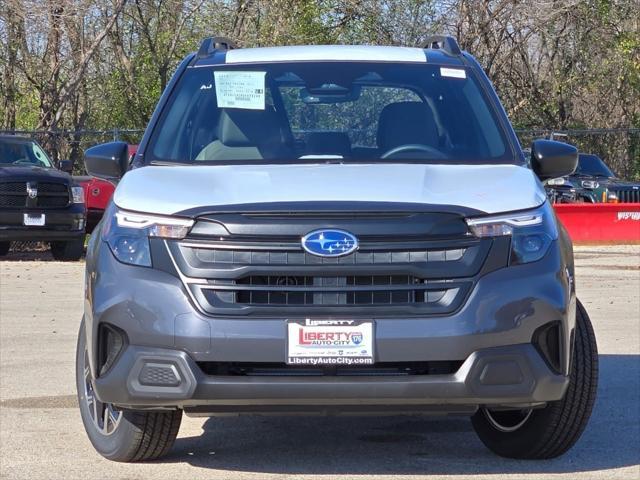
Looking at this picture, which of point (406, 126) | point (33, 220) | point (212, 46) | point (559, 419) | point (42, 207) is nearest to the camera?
point (559, 419)

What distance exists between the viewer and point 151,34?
3597 cm

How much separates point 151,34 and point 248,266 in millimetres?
31338

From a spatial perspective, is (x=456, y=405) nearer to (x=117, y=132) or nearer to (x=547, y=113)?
(x=117, y=132)

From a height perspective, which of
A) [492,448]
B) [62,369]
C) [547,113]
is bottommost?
[547,113]

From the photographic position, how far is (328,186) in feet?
18.6

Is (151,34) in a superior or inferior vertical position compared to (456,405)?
inferior

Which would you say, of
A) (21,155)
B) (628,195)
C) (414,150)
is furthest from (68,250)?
(414,150)

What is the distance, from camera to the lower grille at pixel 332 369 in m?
5.36

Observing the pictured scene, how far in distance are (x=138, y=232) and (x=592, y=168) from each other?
22.8 meters

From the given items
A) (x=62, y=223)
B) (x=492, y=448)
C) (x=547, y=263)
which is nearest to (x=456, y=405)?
(x=547, y=263)

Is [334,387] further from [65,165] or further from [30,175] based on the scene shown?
[65,165]

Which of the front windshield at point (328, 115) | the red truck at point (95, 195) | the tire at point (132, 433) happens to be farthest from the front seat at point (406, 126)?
the red truck at point (95, 195)

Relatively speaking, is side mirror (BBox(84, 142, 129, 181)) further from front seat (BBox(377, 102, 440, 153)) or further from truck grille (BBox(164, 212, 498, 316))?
truck grille (BBox(164, 212, 498, 316))

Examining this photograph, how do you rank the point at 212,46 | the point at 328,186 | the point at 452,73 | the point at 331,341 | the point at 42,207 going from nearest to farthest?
the point at 331,341, the point at 328,186, the point at 452,73, the point at 212,46, the point at 42,207
